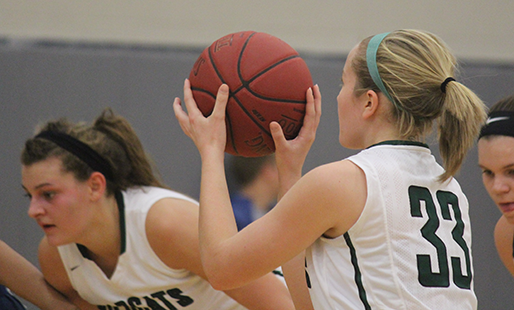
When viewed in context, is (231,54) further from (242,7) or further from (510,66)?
(510,66)

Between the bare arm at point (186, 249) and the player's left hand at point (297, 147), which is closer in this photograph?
the player's left hand at point (297, 147)

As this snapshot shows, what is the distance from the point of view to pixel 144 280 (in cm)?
239

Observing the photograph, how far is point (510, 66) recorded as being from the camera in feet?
14.1

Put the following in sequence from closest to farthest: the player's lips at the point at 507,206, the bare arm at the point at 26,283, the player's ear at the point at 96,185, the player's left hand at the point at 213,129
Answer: the player's left hand at the point at 213,129 < the player's lips at the point at 507,206 < the player's ear at the point at 96,185 < the bare arm at the point at 26,283

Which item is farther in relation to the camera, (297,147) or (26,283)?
(26,283)

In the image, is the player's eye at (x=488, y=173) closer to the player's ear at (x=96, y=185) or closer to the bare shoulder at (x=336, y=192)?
the bare shoulder at (x=336, y=192)

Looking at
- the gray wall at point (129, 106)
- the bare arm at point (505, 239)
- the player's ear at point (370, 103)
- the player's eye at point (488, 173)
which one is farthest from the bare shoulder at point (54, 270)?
the bare arm at point (505, 239)

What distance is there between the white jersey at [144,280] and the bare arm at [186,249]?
2.7 inches

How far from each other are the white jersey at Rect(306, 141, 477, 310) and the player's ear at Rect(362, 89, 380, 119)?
0.33 ft

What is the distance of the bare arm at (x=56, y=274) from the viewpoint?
8.93ft

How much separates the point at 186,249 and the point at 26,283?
1.06m

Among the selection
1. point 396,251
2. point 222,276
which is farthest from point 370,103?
point 222,276

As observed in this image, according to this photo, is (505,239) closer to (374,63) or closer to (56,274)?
(374,63)

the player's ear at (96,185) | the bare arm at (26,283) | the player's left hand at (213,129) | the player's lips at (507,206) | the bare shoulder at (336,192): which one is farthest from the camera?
the bare arm at (26,283)
